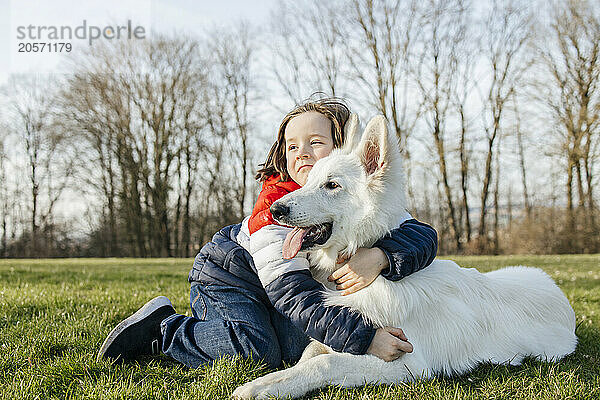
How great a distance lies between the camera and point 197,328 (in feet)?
12.0

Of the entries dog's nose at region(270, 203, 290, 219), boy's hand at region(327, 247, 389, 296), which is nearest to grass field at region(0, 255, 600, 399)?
boy's hand at region(327, 247, 389, 296)

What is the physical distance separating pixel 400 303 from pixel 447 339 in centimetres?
48

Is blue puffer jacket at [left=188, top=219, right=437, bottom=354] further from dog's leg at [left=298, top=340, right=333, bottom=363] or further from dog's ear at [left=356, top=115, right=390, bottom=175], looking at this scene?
dog's ear at [left=356, top=115, right=390, bottom=175]

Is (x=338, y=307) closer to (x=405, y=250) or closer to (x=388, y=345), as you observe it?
(x=388, y=345)

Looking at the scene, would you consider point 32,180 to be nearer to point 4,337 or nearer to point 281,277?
point 4,337

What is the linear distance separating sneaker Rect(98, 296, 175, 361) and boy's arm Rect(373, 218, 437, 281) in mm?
1902

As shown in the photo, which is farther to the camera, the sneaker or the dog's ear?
the sneaker

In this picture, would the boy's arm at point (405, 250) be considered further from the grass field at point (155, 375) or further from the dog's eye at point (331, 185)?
the grass field at point (155, 375)

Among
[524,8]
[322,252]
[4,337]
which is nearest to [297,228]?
[322,252]

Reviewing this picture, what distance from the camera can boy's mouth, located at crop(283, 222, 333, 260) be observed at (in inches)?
126

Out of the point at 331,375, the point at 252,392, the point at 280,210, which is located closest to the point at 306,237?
the point at 280,210

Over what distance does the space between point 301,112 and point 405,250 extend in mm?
1609

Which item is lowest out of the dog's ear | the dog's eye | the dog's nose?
the dog's nose

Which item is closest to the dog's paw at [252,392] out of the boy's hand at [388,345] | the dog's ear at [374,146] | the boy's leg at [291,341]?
the boy's hand at [388,345]
